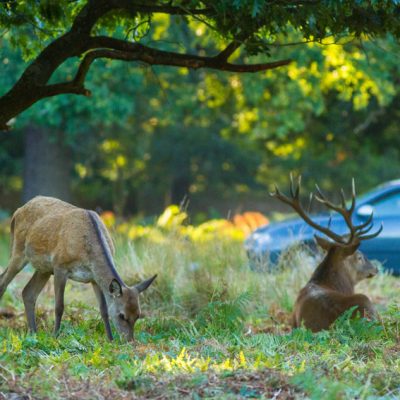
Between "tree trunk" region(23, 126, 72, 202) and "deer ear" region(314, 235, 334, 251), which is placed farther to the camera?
"tree trunk" region(23, 126, 72, 202)

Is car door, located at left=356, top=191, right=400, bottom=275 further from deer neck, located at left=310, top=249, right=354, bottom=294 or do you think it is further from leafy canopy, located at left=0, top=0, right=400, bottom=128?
leafy canopy, located at left=0, top=0, right=400, bottom=128

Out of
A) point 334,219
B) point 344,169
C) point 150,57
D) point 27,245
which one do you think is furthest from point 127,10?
point 344,169

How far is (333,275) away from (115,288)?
10.2ft

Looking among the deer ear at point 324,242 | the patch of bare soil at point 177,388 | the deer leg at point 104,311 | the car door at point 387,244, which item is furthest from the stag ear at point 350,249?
the patch of bare soil at point 177,388

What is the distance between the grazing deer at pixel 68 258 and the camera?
8.55m

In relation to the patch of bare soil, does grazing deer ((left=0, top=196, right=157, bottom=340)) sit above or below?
above

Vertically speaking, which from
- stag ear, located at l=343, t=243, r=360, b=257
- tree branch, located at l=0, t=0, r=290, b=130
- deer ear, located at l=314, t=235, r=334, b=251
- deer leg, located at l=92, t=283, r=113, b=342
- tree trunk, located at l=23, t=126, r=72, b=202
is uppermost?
tree branch, located at l=0, t=0, r=290, b=130

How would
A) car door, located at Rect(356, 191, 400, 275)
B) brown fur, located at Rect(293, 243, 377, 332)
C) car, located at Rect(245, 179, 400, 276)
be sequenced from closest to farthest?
brown fur, located at Rect(293, 243, 377, 332) < car, located at Rect(245, 179, 400, 276) < car door, located at Rect(356, 191, 400, 275)

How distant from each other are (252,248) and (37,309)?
11.6ft

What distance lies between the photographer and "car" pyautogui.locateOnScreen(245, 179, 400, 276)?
13.5 metres

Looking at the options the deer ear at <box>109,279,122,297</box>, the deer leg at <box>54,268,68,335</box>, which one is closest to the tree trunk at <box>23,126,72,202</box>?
the deer leg at <box>54,268,68,335</box>

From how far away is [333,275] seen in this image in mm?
10492

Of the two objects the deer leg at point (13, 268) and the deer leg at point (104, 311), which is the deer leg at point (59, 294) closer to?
the deer leg at point (104, 311)

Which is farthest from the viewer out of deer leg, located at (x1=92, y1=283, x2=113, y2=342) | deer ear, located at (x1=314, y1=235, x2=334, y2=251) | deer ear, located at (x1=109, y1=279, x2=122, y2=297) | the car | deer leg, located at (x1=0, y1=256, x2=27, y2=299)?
the car
